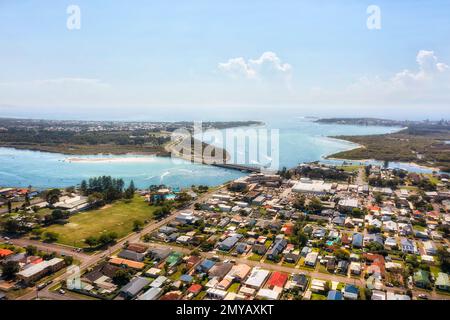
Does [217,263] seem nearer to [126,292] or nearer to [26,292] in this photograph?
[126,292]

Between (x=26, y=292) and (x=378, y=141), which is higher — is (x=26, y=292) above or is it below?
below

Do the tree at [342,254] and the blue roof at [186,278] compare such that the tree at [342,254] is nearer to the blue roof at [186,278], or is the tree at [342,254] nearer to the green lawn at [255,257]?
the green lawn at [255,257]

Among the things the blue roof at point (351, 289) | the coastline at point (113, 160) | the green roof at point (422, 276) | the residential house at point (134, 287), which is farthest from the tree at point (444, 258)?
the coastline at point (113, 160)

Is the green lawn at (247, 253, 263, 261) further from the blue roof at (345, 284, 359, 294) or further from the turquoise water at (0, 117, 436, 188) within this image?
the turquoise water at (0, 117, 436, 188)

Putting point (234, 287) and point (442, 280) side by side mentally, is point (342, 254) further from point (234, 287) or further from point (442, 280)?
point (234, 287)

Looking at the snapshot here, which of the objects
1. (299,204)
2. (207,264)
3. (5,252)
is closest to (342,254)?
(207,264)

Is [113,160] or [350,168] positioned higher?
[113,160]

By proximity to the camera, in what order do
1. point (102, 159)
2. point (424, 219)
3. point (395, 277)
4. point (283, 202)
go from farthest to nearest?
1. point (102, 159)
2. point (283, 202)
3. point (424, 219)
4. point (395, 277)
